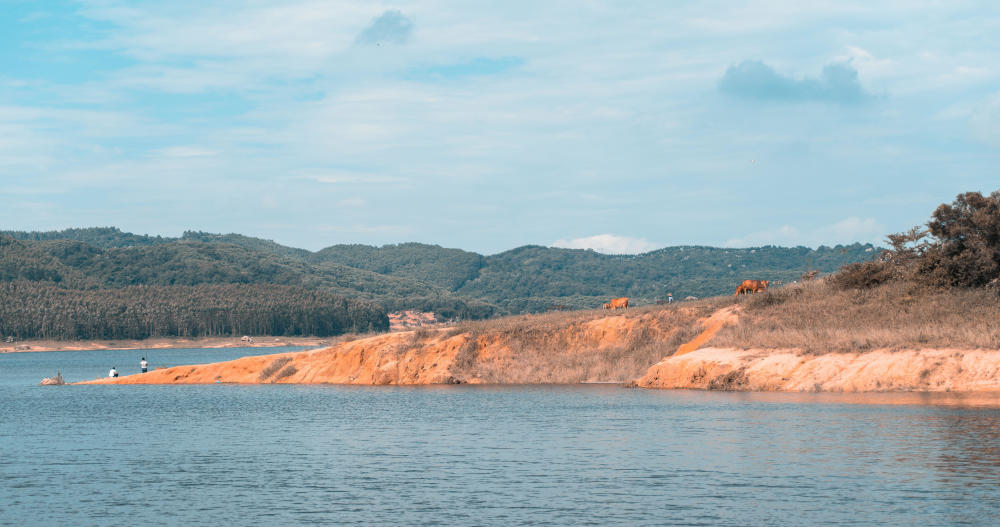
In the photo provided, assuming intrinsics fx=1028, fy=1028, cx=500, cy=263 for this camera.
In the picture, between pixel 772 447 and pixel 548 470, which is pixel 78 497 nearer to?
pixel 548 470

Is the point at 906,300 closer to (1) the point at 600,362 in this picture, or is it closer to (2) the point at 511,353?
(1) the point at 600,362

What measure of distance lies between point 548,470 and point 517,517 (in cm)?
641

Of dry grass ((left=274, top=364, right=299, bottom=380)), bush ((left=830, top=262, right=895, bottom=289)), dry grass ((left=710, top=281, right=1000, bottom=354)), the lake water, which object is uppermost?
bush ((left=830, top=262, right=895, bottom=289))

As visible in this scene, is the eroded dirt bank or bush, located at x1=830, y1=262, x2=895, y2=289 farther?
the eroded dirt bank

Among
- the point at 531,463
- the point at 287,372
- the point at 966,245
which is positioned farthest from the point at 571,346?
the point at 531,463

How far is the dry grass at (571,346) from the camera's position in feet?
206

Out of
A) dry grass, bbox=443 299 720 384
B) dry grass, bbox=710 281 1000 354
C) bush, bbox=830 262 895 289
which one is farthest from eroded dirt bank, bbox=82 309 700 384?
bush, bbox=830 262 895 289

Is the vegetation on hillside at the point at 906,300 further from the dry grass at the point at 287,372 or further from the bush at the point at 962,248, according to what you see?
the dry grass at the point at 287,372

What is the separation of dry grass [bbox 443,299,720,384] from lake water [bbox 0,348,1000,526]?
39.2 feet

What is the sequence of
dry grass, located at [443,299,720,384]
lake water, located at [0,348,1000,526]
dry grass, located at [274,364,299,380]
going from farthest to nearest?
dry grass, located at [274,364,299,380]
dry grass, located at [443,299,720,384]
lake water, located at [0,348,1000,526]

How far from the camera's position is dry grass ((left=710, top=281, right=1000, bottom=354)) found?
49.1 m

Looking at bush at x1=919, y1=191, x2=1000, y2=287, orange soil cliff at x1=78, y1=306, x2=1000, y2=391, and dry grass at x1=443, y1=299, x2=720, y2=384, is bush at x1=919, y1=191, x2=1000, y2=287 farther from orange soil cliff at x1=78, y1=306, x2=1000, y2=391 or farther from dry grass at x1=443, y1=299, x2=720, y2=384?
dry grass at x1=443, y1=299, x2=720, y2=384

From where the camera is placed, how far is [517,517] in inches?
916

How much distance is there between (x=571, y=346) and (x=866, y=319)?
18.8 metres
